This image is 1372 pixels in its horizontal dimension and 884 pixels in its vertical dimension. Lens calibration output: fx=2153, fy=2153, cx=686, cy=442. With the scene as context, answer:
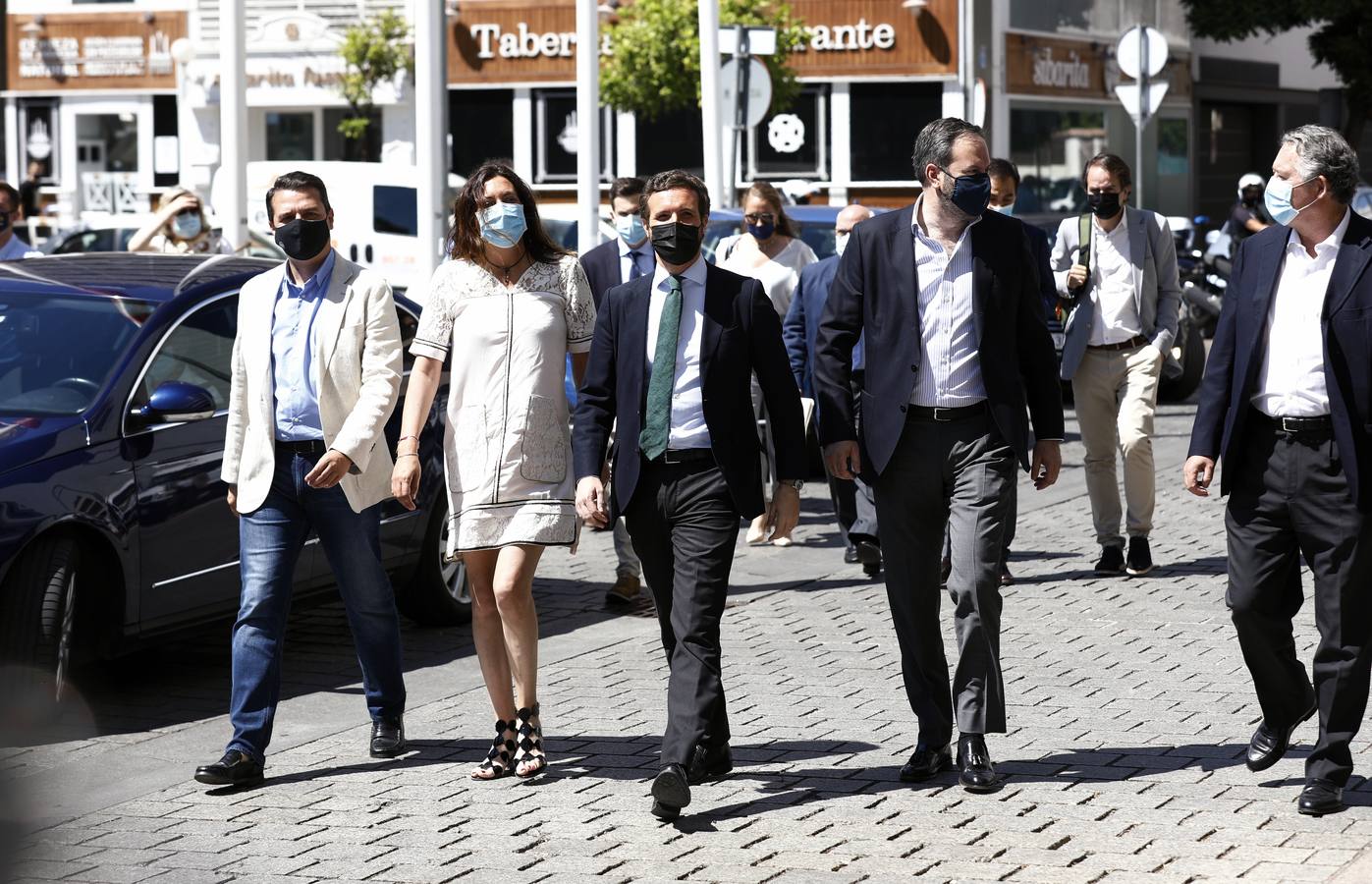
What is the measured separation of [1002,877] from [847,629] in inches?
149

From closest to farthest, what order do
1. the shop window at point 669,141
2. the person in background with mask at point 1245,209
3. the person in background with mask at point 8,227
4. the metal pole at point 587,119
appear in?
the person in background with mask at point 8,227 < the metal pole at point 587,119 < the person in background with mask at point 1245,209 < the shop window at point 669,141

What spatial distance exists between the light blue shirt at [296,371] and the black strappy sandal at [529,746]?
1.12 m

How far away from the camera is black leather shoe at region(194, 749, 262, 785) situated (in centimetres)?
668

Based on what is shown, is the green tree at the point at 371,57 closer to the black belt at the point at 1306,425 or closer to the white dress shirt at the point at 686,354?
the white dress shirt at the point at 686,354

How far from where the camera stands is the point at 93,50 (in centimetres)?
4238

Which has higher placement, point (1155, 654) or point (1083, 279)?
point (1083, 279)

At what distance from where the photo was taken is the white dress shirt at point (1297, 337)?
20.5ft

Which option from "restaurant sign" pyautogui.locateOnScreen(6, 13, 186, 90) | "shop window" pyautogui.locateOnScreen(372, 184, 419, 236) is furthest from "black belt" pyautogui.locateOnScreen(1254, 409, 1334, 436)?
"restaurant sign" pyautogui.locateOnScreen(6, 13, 186, 90)

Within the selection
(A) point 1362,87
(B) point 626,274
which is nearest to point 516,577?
(B) point 626,274

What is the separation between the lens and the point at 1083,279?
10.6 metres

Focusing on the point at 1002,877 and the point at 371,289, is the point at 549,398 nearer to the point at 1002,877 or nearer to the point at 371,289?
the point at 371,289

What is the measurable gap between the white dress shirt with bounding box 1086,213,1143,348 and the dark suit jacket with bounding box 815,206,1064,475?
161 inches

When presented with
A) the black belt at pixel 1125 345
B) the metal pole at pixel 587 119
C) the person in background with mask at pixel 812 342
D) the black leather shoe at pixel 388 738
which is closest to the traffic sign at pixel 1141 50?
the metal pole at pixel 587 119

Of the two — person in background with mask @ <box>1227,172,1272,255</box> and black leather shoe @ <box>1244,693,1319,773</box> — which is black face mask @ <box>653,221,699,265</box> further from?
person in background with mask @ <box>1227,172,1272,255</box>
